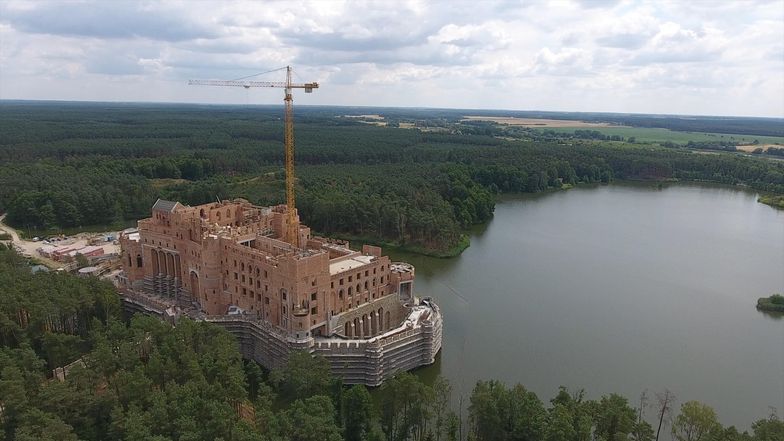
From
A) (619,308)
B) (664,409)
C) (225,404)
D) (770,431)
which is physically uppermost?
(770,431)

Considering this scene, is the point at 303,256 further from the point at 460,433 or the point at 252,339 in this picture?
the point at 460,433

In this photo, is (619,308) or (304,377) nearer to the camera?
(304,377)

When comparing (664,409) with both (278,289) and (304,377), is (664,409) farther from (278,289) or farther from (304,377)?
(278,289)

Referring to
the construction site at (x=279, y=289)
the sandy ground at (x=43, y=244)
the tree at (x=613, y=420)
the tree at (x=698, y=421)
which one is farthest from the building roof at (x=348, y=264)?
the sandy ground at (x=43, y=244)

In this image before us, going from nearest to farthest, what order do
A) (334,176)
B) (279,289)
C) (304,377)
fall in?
(304,377) → (279,289) → (334,176)

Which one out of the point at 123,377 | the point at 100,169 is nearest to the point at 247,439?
the point at 123,377

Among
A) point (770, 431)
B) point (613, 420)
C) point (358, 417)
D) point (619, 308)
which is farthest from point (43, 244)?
point (770, 431)
